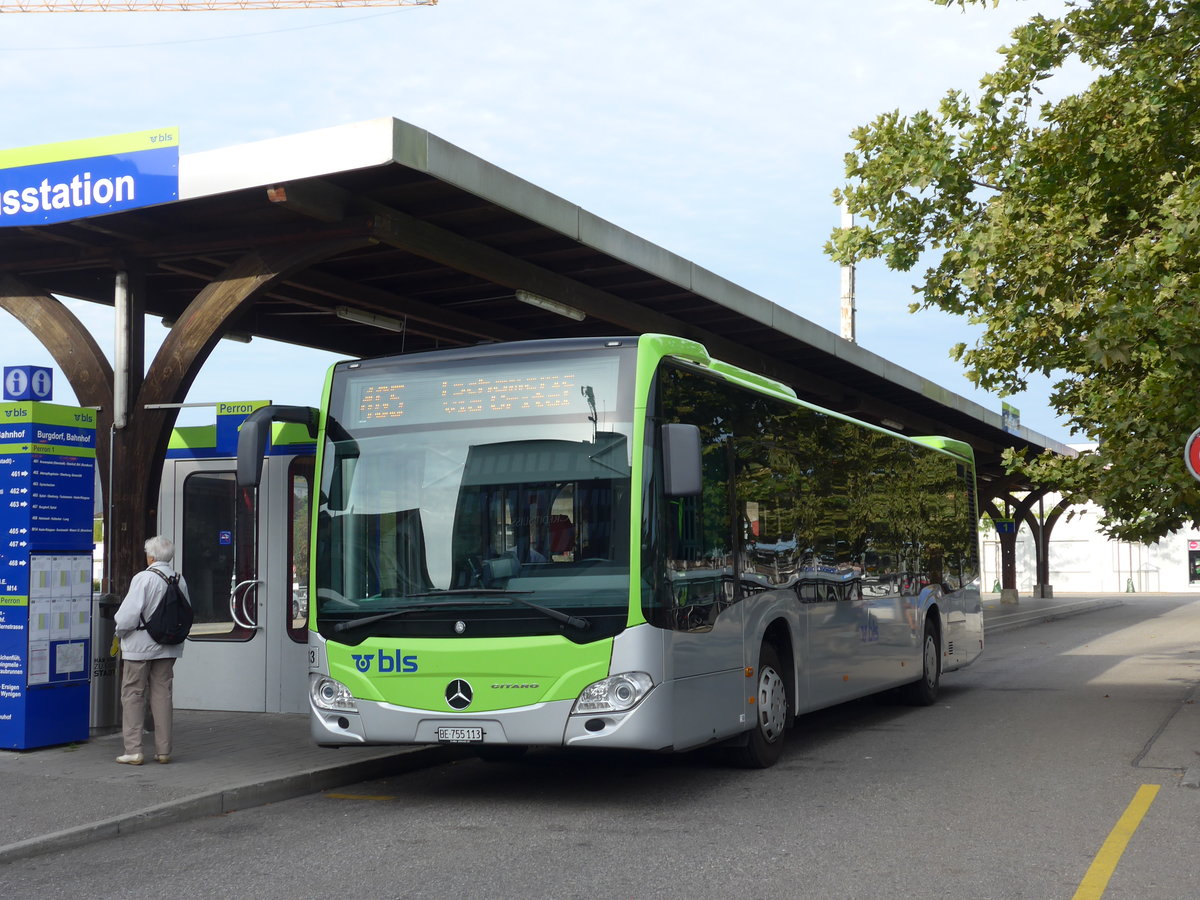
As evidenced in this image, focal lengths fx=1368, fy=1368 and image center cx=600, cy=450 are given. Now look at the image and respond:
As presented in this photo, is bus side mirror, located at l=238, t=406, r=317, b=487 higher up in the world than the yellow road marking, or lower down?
higher up

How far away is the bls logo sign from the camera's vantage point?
8.16 metres

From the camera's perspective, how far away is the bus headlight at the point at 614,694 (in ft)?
25.5

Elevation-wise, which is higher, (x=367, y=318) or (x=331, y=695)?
(x=367, y=318)

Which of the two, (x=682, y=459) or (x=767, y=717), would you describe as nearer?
(x=682, y=459)

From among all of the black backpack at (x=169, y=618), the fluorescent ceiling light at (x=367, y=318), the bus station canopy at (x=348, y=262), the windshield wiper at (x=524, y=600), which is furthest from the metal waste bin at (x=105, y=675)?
the windshield wiper at (x=524, y=600)

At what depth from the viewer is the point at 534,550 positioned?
26.5ft

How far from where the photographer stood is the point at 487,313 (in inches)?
616

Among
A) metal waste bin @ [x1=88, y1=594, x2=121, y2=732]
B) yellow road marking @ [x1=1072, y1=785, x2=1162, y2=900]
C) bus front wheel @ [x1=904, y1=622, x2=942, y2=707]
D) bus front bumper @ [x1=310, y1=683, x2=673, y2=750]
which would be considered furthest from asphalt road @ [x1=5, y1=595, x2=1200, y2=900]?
metal waste bin @ [x1=88, y1=594, x2=121, y2=732]

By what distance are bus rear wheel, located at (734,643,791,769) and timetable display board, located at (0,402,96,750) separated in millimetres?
5077

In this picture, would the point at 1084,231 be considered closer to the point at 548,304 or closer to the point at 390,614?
the point at 548,304

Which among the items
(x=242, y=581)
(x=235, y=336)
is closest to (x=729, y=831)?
(x=242, y=581)

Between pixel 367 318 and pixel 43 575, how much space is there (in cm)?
489

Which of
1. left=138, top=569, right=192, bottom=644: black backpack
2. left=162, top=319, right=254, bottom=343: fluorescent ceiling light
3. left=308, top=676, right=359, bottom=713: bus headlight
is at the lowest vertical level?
left=308, top=676, right=359, bottom=713: bus headlight

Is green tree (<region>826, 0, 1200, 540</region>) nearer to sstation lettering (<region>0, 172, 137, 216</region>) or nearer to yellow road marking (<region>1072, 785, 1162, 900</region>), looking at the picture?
yellow road marking (<region>1072, 785, 1162, 900</region>)
